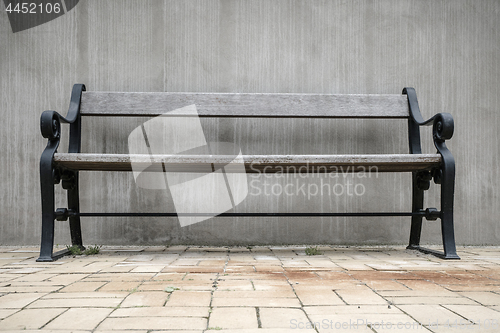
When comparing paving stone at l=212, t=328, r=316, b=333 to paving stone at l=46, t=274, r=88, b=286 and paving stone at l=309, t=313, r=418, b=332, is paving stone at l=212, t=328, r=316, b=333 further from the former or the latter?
paving stone at l=46, t=274, r=88, b=286

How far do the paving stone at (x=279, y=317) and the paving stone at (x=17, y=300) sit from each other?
82 cm

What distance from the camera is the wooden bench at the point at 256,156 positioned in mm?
2150

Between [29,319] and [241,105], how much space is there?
1.96 metres

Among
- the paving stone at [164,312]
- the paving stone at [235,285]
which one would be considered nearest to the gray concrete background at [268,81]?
the paving stone at [235,285]

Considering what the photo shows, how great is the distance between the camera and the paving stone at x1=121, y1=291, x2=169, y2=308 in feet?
4.00

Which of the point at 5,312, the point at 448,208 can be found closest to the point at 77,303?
the point at 5,312

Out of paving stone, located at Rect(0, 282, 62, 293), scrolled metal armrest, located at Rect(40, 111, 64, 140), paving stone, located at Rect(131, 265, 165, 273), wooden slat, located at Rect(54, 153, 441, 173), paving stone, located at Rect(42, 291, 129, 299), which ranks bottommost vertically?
paving stone, located at Rect(131, 265, 165, 273)

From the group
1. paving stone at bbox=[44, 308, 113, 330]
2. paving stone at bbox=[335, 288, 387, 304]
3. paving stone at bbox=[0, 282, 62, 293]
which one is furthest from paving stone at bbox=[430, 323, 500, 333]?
paving stone at bbox=[0, 282, 62, 293]

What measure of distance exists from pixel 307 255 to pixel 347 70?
1588mm

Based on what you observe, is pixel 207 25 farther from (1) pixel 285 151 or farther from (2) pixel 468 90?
(2) pixel 468 90

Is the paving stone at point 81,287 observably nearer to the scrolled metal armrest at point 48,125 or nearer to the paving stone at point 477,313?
the scrolled metal armrest at point 48,125

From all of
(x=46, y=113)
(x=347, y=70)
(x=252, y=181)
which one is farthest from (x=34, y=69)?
(x=347, y=70)

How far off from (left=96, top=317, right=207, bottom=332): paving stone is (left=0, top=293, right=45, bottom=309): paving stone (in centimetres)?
39

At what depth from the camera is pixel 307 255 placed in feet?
7.84
